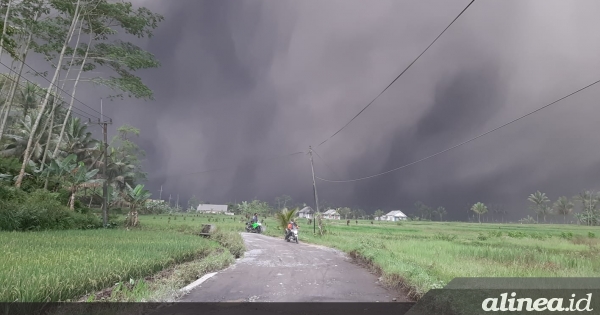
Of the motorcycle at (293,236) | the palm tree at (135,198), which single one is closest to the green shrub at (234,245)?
the motorcycle at (293,236)

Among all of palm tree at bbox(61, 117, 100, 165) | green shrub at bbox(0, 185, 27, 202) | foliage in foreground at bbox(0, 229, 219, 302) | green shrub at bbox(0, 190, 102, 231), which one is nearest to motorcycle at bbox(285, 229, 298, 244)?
green shrub at bbox(0, 190, 102, 231)

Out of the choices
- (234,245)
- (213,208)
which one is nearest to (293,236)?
(234,245)

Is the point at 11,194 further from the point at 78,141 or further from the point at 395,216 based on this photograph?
the point at 395,216

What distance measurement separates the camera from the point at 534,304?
18.0 ft

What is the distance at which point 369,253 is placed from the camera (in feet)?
41.9

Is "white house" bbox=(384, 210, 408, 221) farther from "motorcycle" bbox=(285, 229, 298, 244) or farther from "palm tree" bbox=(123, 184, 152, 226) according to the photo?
"palm tree" bbox=(123, 184, 152, 226)

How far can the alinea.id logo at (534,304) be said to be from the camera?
5.14m

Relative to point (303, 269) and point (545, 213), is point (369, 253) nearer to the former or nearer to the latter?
point (303, 269)

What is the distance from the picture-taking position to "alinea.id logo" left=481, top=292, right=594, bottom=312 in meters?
5.14

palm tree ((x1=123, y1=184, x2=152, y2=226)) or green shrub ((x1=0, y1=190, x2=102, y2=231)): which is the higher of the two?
palm tree ((x1=123, y1=184, x2=152, y2=226))

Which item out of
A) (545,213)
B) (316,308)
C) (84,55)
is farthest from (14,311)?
(545,213)

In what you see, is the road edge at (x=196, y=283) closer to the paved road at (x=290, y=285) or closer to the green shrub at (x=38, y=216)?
the paved road at (x=290, y=285)

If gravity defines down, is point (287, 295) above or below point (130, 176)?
below

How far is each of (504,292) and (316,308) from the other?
305 centimetres
